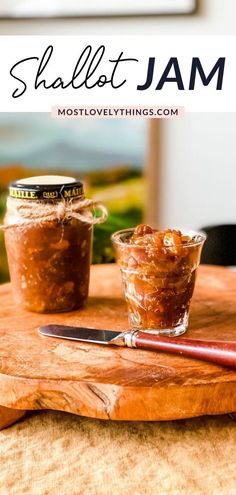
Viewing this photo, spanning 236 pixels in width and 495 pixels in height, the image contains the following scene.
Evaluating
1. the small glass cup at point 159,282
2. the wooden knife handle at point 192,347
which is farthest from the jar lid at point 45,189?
the wooden knife handle at point 192,347

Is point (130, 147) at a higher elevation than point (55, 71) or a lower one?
lower

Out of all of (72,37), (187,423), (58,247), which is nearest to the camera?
(187,423)

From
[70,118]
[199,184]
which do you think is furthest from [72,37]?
[199,184]

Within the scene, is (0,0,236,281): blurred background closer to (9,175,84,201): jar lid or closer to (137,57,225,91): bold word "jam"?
(137,57,225,91): bold word "jam"

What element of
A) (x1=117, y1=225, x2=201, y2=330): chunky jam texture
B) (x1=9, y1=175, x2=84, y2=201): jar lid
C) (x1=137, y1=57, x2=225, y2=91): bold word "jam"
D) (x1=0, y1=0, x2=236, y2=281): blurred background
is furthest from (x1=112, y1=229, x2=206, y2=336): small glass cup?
(x1=137, y1=57, x2=225, y2=91): bold word "jam"

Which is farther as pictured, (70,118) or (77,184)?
(70,118)

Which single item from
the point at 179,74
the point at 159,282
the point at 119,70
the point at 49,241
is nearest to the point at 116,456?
the point at 159,282

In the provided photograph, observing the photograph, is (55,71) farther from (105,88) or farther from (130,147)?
(130,147)

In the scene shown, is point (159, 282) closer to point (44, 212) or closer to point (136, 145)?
point (44, 212)
